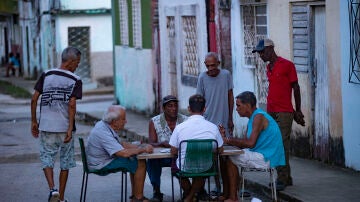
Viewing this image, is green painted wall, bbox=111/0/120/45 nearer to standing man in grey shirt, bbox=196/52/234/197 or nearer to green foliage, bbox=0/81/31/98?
green foliage, bbox=0/81/31/98

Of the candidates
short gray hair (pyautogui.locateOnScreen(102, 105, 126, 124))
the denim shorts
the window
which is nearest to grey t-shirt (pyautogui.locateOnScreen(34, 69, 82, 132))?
the denim shorts

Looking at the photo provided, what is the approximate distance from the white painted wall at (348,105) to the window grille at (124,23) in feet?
40.2

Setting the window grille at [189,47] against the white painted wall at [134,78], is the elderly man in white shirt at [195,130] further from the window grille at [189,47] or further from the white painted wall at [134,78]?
the white painted wall at [134,78]

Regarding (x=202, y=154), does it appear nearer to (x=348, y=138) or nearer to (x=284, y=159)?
(x=284, y=159)

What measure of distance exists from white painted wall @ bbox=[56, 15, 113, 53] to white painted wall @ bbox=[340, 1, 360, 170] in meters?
22.9

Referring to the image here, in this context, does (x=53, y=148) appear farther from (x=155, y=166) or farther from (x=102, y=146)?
(x=155, y=166)

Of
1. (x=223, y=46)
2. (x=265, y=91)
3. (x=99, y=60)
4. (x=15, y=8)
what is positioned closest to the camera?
(x=265, y=91)

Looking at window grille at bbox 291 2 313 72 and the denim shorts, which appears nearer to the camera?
the denim shorts

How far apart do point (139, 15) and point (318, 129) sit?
1026 centimetres

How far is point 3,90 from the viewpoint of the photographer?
3697 centimetres

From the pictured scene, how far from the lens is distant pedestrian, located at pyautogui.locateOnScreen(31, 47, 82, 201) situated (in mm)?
10312

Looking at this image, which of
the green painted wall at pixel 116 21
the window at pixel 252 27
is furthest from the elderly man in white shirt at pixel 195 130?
the green painted wall at pixel 116 21

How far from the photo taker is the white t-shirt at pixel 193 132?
31.3ft

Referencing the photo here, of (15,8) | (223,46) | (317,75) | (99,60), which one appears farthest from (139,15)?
(15,8)
